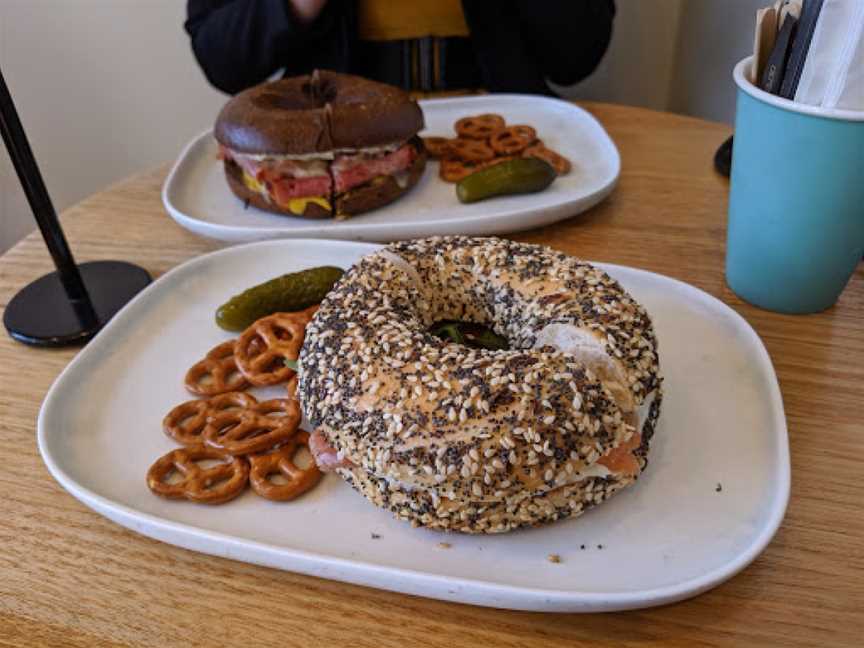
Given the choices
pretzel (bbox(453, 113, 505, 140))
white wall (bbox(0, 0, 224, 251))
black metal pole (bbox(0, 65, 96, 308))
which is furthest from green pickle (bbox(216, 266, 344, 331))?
white wall (bbox(0, 0, 224, 251))

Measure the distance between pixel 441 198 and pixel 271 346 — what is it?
2.40ft

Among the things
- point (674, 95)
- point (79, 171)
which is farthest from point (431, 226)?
point (79, 171)

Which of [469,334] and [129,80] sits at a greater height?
[469,334]

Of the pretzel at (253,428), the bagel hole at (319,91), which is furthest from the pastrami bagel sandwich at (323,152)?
the pretzel at (253,428)

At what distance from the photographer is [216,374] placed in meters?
1.33

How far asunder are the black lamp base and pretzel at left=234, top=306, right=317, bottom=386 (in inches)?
13.7

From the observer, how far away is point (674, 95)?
3133mm

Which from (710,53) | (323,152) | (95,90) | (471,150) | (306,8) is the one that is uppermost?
(306,8)

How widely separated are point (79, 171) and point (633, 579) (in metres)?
3.54

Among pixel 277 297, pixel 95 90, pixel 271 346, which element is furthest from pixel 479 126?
pixel 95 90

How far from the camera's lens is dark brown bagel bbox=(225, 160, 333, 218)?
1818 millimetres

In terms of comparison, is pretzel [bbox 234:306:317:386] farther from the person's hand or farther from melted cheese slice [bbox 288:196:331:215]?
the person's hand

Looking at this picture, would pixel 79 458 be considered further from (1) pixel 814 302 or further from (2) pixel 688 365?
(1) pixel 814 302

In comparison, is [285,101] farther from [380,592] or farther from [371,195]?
[380,592]
